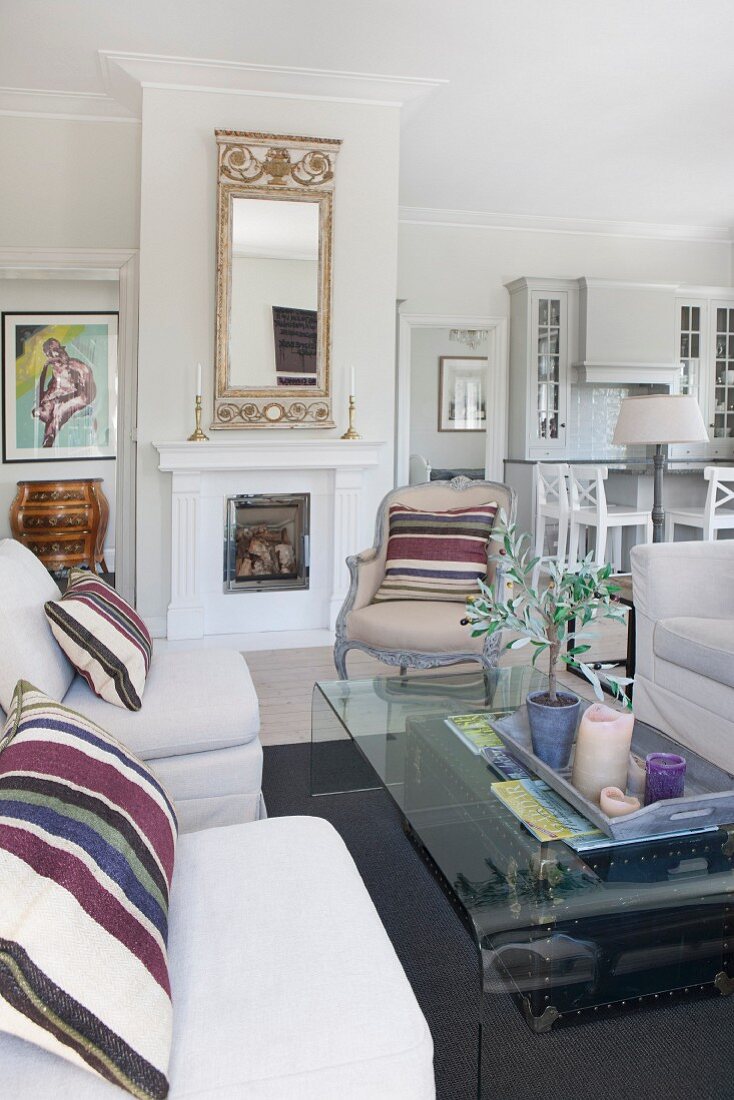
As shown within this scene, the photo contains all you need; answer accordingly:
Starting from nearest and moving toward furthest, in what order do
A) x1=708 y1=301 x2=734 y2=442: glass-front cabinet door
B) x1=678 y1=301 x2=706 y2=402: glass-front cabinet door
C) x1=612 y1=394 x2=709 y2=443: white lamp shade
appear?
x1=612 y1=394 x2=709 y2=443: white lamp shade → x1=678 y1=301 x2=706 y2=402: glass-front cabinet door → x1=708 y1=301 x2=734 y2=442: glass-front cabinet door

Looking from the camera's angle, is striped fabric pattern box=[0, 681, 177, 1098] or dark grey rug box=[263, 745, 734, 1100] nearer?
striped fabric pattern box=[0, 681, 177, 1098]

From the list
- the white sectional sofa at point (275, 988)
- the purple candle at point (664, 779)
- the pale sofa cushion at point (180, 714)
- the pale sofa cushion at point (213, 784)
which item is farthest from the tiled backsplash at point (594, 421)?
the white sectional sofa at point (275, 988)

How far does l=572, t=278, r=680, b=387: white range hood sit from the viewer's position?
23.1 ft

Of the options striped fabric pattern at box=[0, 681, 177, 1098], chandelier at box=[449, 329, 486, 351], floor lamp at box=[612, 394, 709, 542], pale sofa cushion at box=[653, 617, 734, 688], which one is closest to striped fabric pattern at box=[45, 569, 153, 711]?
striped fabric pattern at box=[0, 681, 177, 1098]

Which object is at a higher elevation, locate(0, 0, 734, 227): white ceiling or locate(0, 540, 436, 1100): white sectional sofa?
locate(0, 0, 734, 227): white ceiling

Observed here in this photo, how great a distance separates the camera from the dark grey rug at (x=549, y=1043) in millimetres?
1473

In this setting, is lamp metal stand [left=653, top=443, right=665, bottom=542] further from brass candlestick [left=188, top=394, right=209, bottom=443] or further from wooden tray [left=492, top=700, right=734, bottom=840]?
brass candlestick [left=188, top=394, right=209, bottom=443]

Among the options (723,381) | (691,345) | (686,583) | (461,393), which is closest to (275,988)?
(686,583)

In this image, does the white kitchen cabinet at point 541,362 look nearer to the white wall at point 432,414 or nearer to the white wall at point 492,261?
the white wall at point 492,261

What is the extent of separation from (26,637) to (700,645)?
2053mm

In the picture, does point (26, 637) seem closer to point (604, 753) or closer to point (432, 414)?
point (604, 753)

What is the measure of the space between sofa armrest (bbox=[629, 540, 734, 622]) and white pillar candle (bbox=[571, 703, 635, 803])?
1474mm

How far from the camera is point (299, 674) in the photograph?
4.15 meters

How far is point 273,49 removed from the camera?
4.07 m
